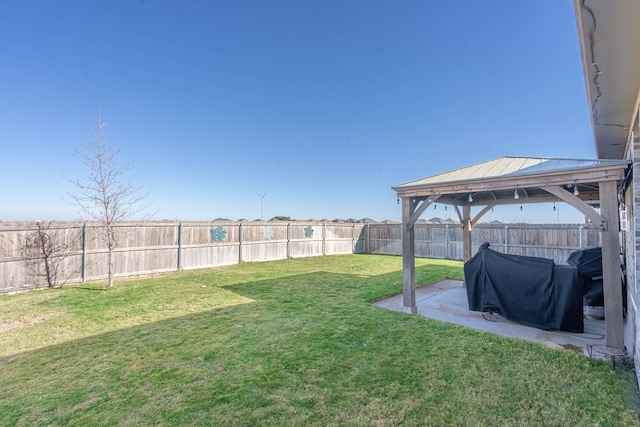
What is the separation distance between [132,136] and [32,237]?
15.6ft

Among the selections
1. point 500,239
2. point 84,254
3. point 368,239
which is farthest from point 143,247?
point 500,239

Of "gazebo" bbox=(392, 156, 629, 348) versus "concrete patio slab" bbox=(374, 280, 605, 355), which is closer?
"gazebo" bbox=(392, 156, 629, 348)

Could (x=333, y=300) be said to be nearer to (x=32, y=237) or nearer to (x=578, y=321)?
(x=578, y=321)

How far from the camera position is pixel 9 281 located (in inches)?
270

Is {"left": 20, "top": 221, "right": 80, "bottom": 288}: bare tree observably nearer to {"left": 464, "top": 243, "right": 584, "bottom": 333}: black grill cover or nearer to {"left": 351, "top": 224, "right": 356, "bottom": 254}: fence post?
{"left": 464, "top": 243, "right": 584, "bottom": 333}: black grill cover

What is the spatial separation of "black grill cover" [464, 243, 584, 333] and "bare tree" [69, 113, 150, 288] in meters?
8.81

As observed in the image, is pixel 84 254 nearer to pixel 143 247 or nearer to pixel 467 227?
pixel 143 247

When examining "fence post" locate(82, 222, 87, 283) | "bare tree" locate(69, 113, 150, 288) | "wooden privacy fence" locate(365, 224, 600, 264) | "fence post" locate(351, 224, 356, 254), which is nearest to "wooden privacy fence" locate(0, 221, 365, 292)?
"fence post" locate(82, 222, 87, 283)

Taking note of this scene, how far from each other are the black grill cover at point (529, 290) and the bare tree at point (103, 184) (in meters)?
8.81

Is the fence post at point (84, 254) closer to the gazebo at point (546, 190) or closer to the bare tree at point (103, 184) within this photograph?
the bare tree at point (103, 184)

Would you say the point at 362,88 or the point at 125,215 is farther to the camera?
the point at 362,88

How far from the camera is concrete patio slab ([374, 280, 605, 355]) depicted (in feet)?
12.7

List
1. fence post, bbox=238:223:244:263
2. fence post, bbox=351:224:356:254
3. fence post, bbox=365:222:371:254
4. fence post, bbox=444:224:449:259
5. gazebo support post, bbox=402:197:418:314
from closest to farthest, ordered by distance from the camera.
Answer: gazebo support post, bbox=402:197:418:314, fence post, bbox=238:223:244:263, fence post, bbox=444:224:449:259, fence post, bbox=351:224:356:254, fence post, bbox=365:222:371:254

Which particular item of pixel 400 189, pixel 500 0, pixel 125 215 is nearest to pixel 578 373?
pixel 400 189
